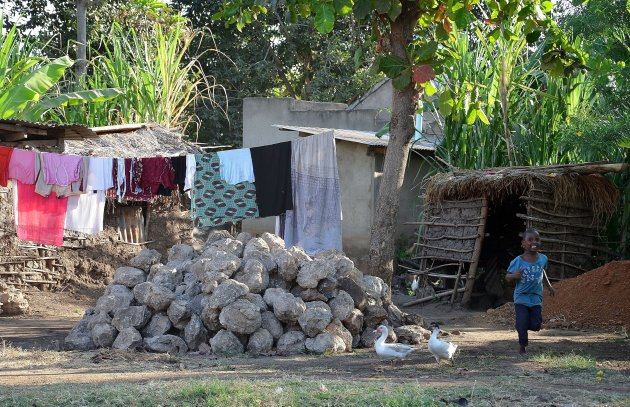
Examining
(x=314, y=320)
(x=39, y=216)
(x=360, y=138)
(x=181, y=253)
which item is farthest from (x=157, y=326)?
(x=360, y=138)

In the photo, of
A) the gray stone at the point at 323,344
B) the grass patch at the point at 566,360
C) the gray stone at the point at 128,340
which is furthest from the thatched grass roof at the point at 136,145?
the grass patch at the point at 566,360

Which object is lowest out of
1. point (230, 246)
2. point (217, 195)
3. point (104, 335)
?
point (104, 335)

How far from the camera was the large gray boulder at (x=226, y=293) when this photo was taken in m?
9.05

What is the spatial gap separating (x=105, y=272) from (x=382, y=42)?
683cm

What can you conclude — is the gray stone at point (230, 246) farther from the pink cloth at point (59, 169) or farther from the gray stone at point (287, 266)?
the pink cloth at point (59, 169)

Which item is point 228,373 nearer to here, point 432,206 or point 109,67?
point 432,206

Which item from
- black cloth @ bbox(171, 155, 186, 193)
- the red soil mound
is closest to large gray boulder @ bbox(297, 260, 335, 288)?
the red soil mound

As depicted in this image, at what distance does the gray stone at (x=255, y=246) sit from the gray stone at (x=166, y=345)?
1.34m

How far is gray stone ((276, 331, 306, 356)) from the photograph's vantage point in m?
9.09

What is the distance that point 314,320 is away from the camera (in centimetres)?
911

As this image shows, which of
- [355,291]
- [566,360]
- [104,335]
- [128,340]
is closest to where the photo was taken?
[566,360]

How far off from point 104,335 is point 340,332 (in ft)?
8.45

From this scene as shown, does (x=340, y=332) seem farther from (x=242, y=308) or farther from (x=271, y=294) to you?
(x=242, y=308)

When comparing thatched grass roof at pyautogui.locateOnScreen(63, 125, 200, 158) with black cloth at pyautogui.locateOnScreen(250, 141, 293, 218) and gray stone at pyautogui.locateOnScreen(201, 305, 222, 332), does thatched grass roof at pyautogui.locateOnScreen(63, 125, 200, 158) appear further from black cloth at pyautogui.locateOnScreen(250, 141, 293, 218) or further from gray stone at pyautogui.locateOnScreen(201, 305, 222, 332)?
gray stone at pyautogui.locateOnScreen(201, 305, 222, 332)
